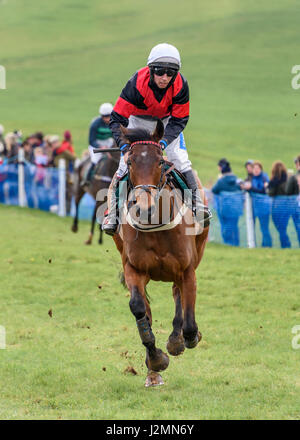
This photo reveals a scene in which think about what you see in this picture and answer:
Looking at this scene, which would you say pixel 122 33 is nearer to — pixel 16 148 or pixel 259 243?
pixel 16 148

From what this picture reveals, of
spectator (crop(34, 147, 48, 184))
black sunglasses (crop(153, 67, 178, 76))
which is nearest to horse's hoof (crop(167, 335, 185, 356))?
black sunglasses (crop(153, 67, 178, 76))

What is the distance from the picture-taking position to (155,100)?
7.27 m

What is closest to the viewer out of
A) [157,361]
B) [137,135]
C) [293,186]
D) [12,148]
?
[137,135]

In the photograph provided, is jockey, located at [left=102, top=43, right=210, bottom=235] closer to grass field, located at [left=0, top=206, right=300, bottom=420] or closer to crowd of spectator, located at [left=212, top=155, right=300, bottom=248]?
grass field, located at [left=0, top=206, right=300, bottom=420]

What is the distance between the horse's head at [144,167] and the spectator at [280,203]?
739cm

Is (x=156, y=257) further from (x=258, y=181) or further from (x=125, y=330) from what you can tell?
(x=258, y=181)

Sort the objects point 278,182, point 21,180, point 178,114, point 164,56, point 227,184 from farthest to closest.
Answer: 1. point 21,180
2. point 227,184
3. point 278,182
4. point 178,114
5. point 164,56

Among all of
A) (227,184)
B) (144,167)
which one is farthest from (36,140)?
(144,167)

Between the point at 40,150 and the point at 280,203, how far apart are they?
9.85 meters

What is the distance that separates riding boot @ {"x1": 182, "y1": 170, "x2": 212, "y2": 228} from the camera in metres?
7.77

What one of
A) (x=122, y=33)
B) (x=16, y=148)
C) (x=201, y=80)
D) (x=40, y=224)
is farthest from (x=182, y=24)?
(x=40, y=224)

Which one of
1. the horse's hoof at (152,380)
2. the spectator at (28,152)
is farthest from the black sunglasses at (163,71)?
the spectator at (28,152)

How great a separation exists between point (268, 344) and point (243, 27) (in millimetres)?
51408
